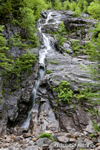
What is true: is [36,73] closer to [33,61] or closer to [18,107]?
[33,61]

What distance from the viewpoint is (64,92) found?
11117mm

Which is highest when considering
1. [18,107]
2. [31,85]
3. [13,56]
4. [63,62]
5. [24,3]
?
[24,3]

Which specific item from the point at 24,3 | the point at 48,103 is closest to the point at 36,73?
the point at 48,103

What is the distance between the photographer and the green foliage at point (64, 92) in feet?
34.9

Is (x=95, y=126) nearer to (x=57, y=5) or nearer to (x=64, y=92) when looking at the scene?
(x=64, y=92)

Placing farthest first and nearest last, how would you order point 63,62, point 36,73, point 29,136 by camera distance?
point 63,62
point 36,73
point 29,136

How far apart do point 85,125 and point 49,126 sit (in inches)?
104

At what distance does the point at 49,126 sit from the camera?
9750 mm

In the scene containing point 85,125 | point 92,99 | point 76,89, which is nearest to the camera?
point 85,125

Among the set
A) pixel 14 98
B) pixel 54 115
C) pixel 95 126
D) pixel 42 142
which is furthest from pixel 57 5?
pixel 42 142

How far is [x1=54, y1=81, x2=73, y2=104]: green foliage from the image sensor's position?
34.9ft

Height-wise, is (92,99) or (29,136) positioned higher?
(92,99)

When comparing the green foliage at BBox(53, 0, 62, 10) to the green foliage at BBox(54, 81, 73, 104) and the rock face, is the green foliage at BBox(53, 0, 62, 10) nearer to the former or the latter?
the rock face

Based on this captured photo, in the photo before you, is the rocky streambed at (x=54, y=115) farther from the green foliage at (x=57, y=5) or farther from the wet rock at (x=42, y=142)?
the green foliage at (x=57, y=5)
